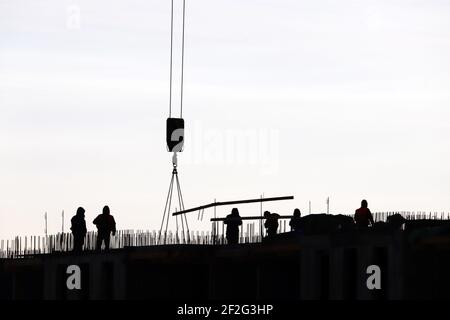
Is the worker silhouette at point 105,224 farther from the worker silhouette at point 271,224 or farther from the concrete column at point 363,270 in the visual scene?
the concrete column at point 363,270

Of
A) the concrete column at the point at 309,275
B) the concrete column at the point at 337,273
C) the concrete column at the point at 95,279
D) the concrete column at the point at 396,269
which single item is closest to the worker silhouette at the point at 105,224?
the concrete column at the point at 95,279

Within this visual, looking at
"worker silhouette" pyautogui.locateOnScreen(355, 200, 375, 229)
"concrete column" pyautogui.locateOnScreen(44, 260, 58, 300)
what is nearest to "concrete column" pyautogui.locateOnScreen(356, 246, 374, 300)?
"worker silhouette" pyautogui.locateOnScreen(355, 200, 375, 229)

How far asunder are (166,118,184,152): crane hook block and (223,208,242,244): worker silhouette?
11.9 feet

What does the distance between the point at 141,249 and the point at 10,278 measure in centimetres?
1929

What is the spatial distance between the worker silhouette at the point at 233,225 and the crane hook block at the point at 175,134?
362cm

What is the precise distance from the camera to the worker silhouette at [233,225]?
49062 mm

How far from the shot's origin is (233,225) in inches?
1967

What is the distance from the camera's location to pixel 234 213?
48.9 m

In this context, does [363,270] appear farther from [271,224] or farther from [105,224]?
[105,224]

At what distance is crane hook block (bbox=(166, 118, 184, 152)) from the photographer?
1842 inches

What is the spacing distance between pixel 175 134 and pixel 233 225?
4.84 m

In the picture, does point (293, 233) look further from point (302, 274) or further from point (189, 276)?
point (189, 276)

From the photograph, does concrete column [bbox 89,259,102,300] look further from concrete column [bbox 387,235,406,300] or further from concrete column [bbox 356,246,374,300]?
concrete column [bbox 387,235,406,300]
